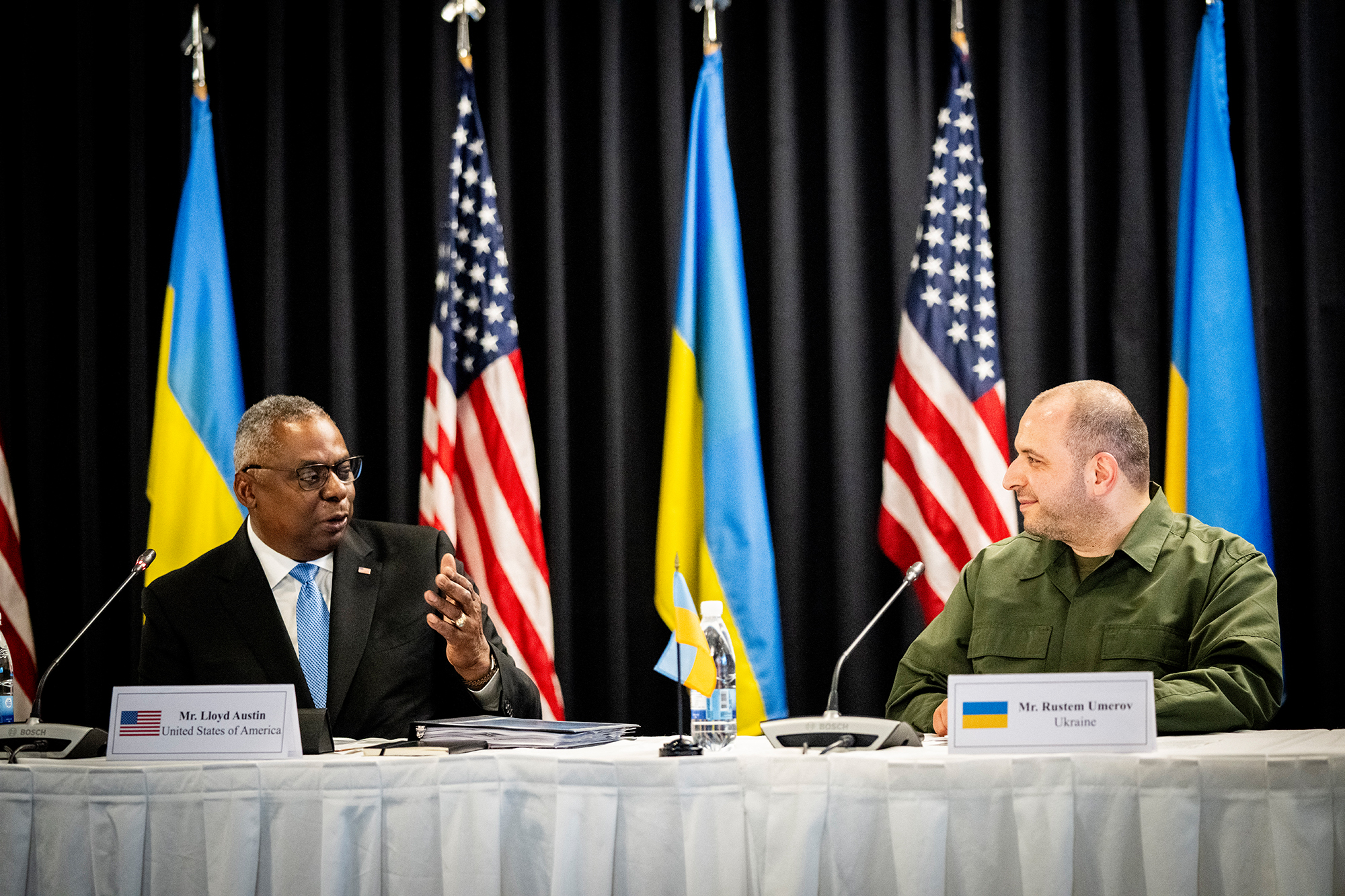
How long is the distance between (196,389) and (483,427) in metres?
1.03

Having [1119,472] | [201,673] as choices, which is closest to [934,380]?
[1119,472]

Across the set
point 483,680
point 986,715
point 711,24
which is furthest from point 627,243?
point 986,715

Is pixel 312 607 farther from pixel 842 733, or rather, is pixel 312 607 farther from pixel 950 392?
pixel 950 392

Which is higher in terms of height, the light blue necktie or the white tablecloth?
the light blue necktie

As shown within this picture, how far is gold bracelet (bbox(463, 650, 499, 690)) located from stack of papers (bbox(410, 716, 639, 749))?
497mm

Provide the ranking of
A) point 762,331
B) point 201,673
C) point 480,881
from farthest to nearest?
point 762,331 → point 201,673 → point 480,881

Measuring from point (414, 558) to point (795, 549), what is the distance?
137 cm

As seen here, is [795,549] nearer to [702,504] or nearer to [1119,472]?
[702,504]

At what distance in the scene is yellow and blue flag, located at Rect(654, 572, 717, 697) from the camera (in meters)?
2.37

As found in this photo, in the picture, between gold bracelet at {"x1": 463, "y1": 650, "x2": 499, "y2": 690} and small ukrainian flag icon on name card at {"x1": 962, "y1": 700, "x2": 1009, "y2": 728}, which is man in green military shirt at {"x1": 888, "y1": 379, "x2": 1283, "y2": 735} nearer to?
small ukrainian flag icon on name card at {"x1": 962, "y1": 700, "x2": 1009, "y2": 728}

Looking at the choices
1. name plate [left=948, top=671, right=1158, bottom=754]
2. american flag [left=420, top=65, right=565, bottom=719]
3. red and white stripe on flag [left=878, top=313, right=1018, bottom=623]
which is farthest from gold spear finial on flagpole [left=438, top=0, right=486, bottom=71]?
name plate [left=948, top=671, right=1158, bottom=754]

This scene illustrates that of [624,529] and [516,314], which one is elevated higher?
[516,314]

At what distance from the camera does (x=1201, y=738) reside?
2309 millimetres

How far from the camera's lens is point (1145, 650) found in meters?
2.74
